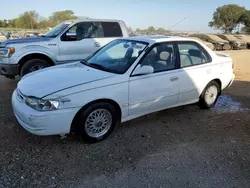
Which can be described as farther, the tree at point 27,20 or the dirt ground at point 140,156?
the tree at point 27,20

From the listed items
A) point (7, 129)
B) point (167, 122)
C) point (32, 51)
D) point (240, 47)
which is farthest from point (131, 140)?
point (240, 47)

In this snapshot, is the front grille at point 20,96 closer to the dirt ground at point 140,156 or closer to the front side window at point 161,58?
the dirt ground at point 140,156

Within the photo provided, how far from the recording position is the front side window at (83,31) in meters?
7.01

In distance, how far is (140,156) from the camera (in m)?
3.46

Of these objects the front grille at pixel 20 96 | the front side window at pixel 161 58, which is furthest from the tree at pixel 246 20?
the front grille at pixel 20 96

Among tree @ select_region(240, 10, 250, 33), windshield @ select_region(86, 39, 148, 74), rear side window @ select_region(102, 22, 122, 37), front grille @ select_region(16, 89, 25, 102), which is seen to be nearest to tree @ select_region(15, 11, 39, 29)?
tree @ select_region(240, 10, 250, 33)

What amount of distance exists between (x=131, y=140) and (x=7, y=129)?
204cm

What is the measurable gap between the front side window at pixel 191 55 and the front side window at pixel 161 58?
220 mm

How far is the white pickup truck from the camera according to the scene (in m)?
6.51

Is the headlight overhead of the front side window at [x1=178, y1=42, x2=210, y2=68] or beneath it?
beneath

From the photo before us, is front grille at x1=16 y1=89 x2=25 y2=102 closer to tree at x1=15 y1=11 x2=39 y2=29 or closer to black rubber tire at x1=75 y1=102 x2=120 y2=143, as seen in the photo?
black rubber tire at x1=75 y1=102 x2=120 y2=143

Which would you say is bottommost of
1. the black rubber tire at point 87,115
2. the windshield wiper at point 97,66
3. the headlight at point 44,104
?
the black rubber tire at point 87,115

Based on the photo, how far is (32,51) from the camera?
661 centimetres

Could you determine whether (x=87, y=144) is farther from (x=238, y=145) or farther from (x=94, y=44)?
(x=94, y=44)
